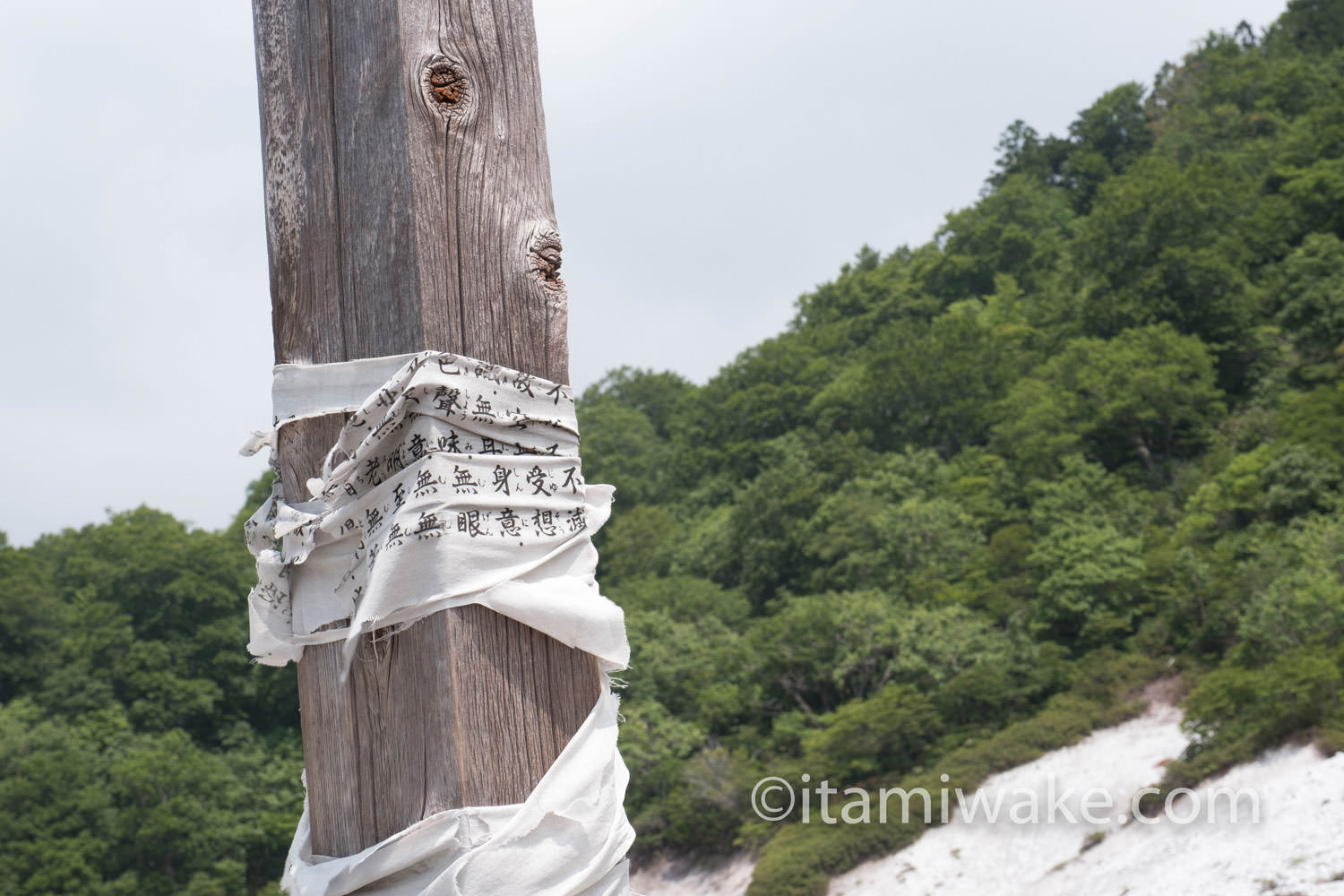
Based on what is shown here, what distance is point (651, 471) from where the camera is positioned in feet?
169

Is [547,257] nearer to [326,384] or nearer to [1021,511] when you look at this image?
[326,384]

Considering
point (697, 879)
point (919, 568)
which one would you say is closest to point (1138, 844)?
point (697, 879)

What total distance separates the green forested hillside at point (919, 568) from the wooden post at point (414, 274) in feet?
55.5

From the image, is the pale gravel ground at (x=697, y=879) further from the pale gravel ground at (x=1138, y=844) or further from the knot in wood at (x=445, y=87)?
the knot in wood at (x=445, y=87)

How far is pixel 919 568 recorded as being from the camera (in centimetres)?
2988

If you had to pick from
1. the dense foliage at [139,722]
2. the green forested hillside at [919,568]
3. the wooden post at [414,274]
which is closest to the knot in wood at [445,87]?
the wooden post at [414,274]

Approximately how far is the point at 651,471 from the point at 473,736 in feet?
165

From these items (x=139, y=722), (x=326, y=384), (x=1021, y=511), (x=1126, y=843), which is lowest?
(x=1126, y=843)

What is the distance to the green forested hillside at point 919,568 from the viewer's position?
75.6 feet

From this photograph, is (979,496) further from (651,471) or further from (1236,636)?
(651,471)

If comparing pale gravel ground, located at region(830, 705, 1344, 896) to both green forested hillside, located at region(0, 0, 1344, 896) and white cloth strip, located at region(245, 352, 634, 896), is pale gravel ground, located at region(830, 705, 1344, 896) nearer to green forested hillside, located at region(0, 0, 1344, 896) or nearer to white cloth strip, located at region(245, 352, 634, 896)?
green forested hillside, located at region(0, 0, 1344, 896)

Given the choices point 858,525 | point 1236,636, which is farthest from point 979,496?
point 1236,636

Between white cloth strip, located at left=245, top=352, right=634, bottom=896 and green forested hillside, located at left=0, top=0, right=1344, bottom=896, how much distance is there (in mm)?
16846

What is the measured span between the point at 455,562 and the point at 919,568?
29.2 metres
